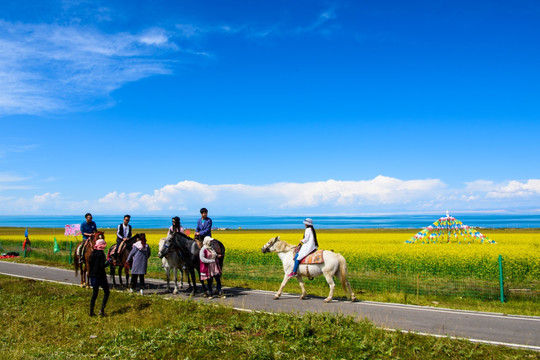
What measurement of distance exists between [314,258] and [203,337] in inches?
198

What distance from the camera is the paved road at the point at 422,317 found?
8992 mm

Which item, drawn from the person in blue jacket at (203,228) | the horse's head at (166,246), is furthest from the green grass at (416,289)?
the horse's head at (166,246)

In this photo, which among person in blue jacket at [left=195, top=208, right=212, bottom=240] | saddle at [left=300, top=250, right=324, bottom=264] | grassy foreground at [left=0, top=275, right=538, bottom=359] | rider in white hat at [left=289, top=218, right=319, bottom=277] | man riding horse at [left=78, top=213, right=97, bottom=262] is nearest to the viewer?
grassy foreground at [left=0, top=275, right=538, bottom=359]

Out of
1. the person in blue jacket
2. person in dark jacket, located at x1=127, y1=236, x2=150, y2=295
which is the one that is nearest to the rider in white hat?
the person in blue jacket

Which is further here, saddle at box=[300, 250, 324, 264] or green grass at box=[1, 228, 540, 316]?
green grass at box=[1, 228, 540, 316]

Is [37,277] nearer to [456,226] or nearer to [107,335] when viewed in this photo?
[107,335]

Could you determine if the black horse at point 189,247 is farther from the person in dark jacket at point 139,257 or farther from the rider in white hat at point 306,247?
the rider in white hat at point 306,247

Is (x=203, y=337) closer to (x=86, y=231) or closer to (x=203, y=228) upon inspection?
(x=203, y=228)

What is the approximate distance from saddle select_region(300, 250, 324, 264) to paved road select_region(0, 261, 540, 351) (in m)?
1.29

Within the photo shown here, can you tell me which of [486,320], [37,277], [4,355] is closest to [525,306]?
[486,320]

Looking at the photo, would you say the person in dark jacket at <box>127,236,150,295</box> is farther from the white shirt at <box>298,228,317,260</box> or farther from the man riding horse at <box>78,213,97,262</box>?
the white shirt at <box>298,228,317,260</box>

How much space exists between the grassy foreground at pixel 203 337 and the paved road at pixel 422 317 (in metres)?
0.94

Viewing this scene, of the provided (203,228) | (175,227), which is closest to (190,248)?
(203,228)

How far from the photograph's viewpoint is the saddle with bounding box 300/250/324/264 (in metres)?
12.8
